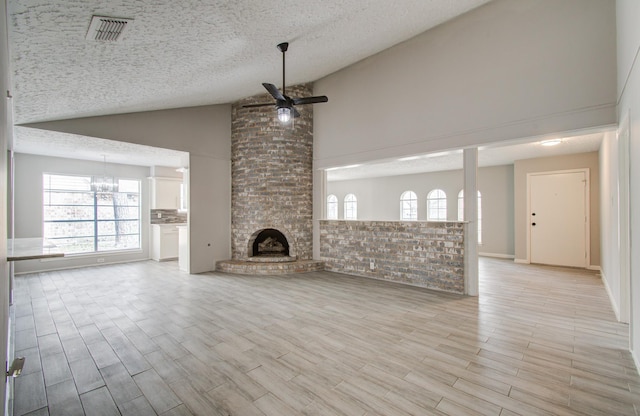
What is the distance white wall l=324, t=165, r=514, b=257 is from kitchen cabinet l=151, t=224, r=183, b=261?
459 cm

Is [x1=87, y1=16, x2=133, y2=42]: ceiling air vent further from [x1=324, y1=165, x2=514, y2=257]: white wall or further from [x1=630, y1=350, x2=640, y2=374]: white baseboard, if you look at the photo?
[x1=324, y1=165, x2=514, y2=257]: white wall

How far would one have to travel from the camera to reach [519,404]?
72.6 inches

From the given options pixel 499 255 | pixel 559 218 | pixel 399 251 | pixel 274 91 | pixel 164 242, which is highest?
pixel 274 91

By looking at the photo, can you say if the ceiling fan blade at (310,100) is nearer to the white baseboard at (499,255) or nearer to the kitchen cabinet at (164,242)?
the kitchen cabinet at (164,242)

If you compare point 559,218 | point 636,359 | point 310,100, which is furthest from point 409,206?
point 636,359

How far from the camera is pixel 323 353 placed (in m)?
2.53

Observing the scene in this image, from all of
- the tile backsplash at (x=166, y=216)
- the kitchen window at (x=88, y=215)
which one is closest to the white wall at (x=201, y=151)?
the tile backsplash at (x=166, y=216)

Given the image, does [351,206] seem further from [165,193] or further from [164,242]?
[164,242]

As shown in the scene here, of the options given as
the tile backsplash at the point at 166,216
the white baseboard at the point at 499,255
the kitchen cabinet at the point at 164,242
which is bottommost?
the white baseboard at the point at 499,255

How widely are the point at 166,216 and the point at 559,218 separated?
10.4 metres

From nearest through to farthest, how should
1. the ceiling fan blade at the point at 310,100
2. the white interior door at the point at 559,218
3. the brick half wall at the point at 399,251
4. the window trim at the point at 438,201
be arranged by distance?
the ceiling fan blade at the point at 310,100 < the brick half wall at the point at 399,251 < the white interior door at the point at 559,218 < the window trim at the point at 438,201

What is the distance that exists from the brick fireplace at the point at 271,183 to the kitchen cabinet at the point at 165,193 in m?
2.78

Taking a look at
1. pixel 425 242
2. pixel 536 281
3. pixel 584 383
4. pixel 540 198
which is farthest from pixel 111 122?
pixel 540 198

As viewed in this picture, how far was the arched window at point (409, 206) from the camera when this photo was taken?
9852mm
